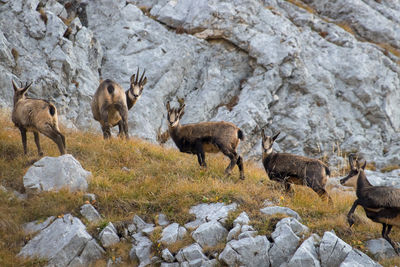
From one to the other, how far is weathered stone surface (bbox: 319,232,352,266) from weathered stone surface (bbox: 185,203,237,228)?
198 cm

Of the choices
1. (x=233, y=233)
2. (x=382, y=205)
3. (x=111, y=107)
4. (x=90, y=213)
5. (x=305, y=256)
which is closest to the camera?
(x=305, y=256)

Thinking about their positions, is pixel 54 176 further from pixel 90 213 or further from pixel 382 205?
pixel 382 205

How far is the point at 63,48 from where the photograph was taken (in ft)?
58.5

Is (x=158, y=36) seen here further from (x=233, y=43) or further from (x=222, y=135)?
(x=222, y=135)

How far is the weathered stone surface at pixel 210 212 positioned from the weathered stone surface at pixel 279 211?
25.8 inches

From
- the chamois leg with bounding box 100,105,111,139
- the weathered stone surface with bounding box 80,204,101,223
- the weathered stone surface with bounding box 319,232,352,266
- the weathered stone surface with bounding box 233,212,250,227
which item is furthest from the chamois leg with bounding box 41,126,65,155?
the weathered stone surface with bounding box 319,232,352,266

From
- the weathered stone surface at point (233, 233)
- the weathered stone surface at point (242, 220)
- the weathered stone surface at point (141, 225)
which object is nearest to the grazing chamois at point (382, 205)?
the weathered stone surface at point (242, 220)

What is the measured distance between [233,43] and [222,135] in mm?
11531

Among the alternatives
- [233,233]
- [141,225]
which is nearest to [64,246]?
[141,225]

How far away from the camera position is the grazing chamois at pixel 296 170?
9891 millimetres

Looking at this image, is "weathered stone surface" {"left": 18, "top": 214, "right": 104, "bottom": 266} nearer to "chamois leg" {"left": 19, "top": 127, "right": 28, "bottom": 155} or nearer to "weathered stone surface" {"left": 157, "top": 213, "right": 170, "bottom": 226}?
"weathered stone surface" {"left": 157, "top": 213, "right": 170, "bottom": 226}

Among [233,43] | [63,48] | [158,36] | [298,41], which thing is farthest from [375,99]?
[63,48]

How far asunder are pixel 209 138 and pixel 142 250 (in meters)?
3.98

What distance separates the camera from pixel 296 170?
33.6 feet
